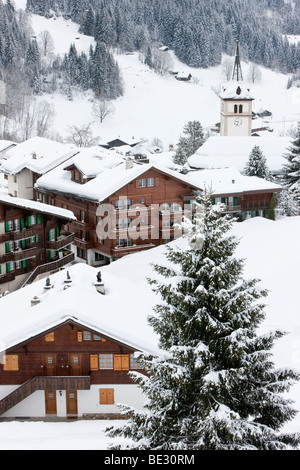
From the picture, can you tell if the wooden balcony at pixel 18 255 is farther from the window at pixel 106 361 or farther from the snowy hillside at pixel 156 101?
the snowy hillside at pixel 156 101

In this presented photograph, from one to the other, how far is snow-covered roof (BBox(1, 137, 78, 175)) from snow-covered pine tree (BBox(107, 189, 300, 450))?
38032 mm

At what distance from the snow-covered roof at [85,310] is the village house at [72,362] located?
0.13 feet

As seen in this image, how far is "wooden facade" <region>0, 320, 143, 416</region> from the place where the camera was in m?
23.9

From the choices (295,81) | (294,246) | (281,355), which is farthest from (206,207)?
(295,81)

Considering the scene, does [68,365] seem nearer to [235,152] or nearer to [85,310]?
[85,310]

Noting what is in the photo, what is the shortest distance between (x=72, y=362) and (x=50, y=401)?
5.44ft

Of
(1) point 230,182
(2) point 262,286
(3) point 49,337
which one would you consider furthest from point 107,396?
(1) point 230,182

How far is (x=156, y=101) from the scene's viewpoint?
141625mm

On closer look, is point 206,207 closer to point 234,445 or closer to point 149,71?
point 234,445

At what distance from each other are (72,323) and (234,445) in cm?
1144

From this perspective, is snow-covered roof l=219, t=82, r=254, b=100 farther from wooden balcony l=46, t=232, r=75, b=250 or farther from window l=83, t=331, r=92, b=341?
window l=83, t=331, r=92, b=341

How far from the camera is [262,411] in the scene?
1373cm

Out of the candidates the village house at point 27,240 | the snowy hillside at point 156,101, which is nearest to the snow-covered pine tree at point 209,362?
the village house at point 27,240

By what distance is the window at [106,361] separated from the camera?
24320 millimetres
